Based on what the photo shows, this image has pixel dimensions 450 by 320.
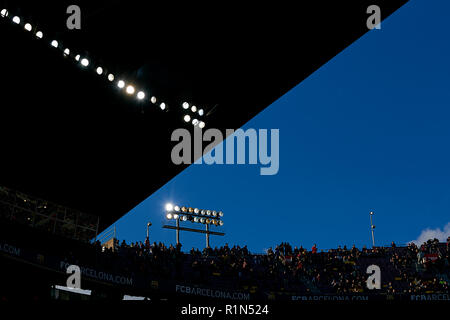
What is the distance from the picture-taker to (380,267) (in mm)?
22922

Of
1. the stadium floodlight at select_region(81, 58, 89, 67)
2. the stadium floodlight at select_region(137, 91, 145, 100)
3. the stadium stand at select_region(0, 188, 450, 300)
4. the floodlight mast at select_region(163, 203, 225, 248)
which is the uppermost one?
the stadium floodlight at select_region(81, 58, 89, 67)

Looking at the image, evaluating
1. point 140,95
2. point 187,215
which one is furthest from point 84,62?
point 187,215

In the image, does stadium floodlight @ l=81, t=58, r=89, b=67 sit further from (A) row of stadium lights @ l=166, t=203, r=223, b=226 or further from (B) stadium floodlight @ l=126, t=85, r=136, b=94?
(A) row of stadium lights @ l=166, t=203, r=223, b=226

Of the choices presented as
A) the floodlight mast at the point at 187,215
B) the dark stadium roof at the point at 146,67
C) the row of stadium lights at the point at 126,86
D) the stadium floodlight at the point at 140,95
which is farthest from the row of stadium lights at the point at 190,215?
the stadium floodlight at the point at 140,95

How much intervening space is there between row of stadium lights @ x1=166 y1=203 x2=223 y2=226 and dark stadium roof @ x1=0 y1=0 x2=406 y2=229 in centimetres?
1132

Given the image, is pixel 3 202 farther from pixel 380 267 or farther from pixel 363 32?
pixel 380 267

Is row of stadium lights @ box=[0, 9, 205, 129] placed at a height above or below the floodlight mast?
above

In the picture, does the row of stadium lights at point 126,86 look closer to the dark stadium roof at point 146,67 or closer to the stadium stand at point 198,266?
the dark stadium roof at point 146,67

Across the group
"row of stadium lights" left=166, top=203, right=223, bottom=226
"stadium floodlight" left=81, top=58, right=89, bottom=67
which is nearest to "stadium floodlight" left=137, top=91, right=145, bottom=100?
"stadium floodlight" left=81, top=58, right=89, bottom=67

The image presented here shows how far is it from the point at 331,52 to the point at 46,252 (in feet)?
38.3

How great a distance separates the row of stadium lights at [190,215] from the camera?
28234 millimetres

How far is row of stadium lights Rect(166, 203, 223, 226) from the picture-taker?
28.2 m

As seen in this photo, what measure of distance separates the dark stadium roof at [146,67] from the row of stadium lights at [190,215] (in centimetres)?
1132
